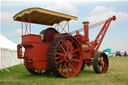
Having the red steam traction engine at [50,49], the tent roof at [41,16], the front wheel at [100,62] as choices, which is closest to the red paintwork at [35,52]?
the red steam traction engine at [50,49]

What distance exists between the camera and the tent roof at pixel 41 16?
6.05 meters

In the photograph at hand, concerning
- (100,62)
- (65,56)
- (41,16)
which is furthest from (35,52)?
(100,62)

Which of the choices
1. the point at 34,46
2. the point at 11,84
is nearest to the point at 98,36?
the point at 34,46

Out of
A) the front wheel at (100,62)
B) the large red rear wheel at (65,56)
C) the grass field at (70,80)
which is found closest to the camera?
the grass field at (70,80)

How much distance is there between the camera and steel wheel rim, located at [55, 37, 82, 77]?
6.29 metres

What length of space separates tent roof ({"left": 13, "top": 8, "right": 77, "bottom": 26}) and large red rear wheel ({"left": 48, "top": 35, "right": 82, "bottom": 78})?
95 centimetres

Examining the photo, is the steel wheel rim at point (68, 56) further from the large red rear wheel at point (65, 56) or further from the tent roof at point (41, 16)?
the tent roof at point (41, 16)

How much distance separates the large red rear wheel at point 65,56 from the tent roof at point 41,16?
0.95 m

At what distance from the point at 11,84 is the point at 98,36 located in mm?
5997

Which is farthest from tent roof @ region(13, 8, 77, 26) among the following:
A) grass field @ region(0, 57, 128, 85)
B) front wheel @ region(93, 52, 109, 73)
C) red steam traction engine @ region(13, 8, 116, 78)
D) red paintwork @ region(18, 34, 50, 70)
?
grass field @ region(0, 57, 128, 85)

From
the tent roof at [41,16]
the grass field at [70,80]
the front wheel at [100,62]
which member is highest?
the tent roof at [41,16]

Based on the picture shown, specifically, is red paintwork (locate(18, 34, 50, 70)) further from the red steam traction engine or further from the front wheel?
the front wheel

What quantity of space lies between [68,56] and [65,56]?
143 mm

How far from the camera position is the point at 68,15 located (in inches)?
270
